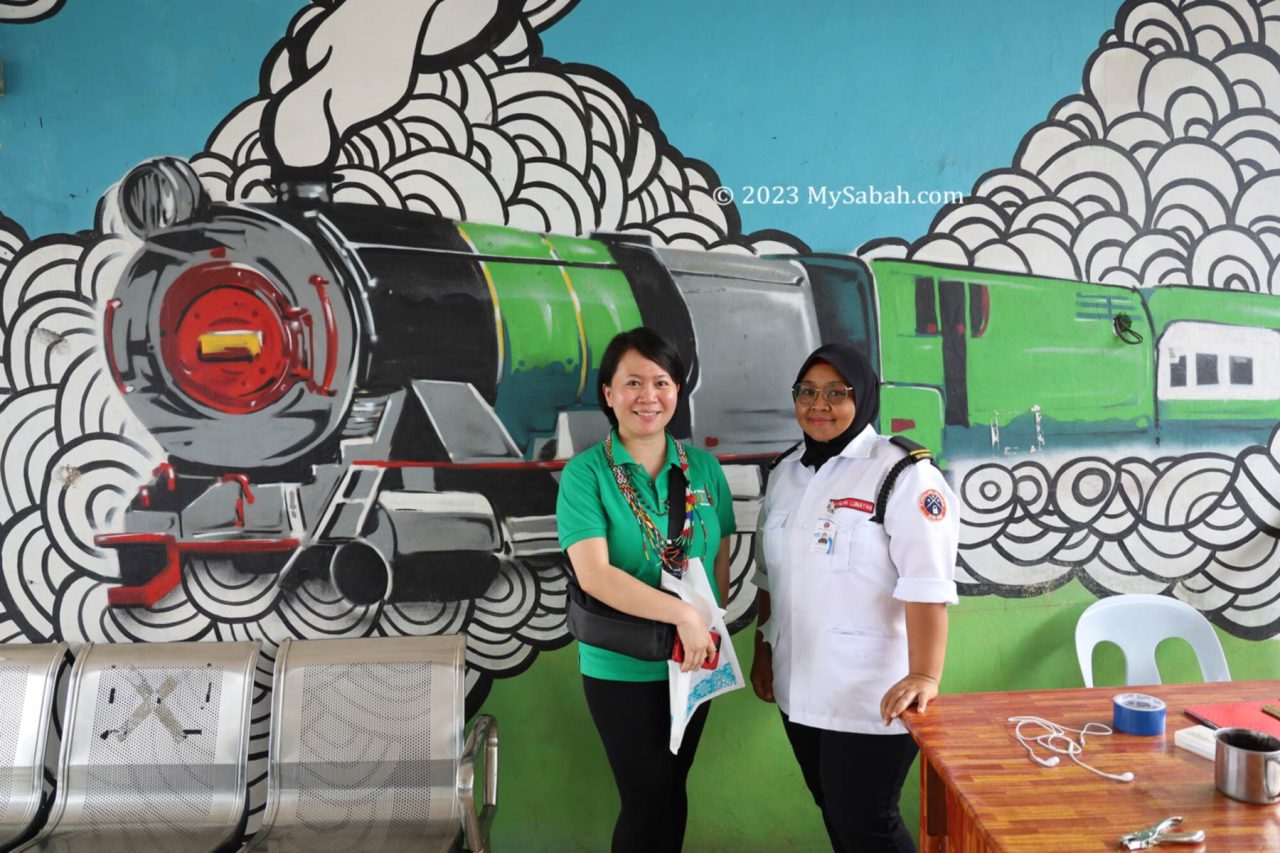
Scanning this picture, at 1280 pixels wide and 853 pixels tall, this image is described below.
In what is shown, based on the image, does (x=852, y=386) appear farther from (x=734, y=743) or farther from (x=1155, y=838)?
(x=734, y=743)

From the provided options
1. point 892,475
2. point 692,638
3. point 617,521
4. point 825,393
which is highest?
point 825,393

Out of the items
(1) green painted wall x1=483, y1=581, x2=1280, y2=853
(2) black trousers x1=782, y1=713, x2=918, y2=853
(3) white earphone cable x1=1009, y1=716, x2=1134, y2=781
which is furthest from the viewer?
(1) green painted wall x1=483, y1=581, x2=1280, y2=853

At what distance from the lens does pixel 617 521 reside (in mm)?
2045

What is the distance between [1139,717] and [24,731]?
281 centimetres

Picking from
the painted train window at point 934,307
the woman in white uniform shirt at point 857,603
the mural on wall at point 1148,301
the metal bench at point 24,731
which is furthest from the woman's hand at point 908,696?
the metal bench at point 24,731

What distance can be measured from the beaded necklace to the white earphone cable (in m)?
0.82

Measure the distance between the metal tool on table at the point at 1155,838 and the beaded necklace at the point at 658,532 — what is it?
1.04 metres

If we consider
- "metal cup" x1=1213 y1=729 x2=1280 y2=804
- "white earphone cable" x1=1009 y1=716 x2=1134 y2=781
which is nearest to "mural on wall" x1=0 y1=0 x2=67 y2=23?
"white earphone cable" x1=1009 y1=716 x2=1134 y2=781

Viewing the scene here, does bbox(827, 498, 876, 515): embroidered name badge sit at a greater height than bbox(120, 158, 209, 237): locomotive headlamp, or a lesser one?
lesser

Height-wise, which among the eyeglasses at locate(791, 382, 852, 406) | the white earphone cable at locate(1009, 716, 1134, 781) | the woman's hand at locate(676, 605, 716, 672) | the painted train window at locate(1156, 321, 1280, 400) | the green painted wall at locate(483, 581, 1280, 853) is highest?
the painted train window at locate(1156, 321, 1280, 400)

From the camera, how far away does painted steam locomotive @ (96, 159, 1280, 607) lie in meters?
2.47

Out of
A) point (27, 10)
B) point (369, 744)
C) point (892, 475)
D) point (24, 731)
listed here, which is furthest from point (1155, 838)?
point (27, 10)

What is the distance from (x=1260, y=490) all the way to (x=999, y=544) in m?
0.92

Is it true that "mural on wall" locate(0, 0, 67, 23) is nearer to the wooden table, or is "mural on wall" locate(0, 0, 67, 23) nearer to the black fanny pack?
the black fanny pack
